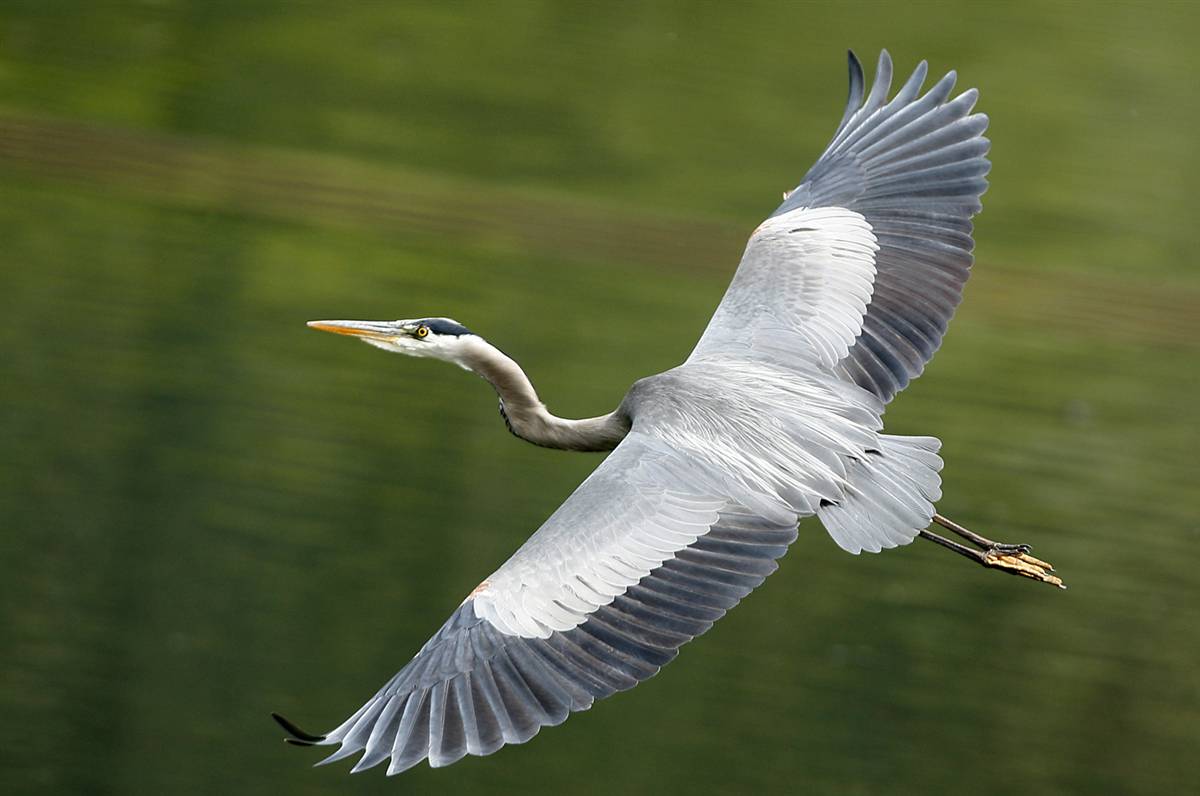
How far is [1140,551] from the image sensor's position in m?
8.82

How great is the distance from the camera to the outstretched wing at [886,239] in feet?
21.0

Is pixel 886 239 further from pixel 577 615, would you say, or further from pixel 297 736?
pixel 297 736

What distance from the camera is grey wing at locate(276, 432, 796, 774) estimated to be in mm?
4785

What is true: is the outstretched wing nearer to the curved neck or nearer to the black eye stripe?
the curved neck

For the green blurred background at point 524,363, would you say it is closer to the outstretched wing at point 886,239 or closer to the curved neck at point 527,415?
the curved neck at point 527,415

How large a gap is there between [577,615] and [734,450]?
34.4 inches

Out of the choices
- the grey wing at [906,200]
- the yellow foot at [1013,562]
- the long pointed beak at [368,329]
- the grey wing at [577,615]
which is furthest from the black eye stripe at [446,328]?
the yellow foot at [1013,562]

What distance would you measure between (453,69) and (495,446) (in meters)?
3.91

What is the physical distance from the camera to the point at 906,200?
680 cm

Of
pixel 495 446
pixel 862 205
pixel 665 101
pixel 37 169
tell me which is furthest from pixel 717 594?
pixel 665 101

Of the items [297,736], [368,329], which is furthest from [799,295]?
[297,736]

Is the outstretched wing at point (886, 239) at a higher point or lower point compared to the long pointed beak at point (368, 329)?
higher

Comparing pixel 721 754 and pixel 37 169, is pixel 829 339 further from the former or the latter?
pixel 37 169

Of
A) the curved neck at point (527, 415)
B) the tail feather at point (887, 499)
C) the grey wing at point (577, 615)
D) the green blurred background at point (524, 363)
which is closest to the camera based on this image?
the grey wing at point (577, 615)
